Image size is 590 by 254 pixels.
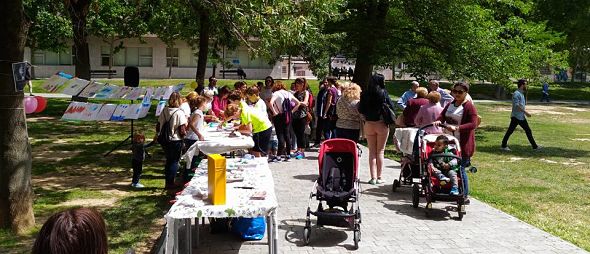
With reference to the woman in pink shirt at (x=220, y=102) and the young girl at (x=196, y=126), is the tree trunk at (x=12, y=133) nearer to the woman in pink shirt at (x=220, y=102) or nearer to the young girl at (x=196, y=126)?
the young girl at (x=196, y=126)

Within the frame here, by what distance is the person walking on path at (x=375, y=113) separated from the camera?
931 centimetres

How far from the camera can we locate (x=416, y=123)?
927 centimetres

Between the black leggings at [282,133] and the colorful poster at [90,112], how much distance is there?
13.7 feet

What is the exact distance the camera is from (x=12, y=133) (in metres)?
6.70

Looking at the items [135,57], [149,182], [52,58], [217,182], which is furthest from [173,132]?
[52,58]

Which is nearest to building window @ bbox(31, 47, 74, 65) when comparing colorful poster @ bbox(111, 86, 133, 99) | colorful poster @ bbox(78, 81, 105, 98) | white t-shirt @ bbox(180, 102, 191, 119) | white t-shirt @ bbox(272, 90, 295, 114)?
colorful poster @ bbox(78, 81, 105, 98)

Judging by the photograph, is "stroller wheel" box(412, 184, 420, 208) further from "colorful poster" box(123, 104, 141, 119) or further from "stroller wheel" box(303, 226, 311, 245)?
"colorful poster" box(123, 104, 141, 119)

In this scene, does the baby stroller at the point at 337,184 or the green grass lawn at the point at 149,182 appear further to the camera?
the green grass lawn at the point at 149,182

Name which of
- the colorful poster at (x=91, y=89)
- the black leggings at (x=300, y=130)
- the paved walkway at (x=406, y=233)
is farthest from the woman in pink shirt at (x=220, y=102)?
the paved walkway at (x=406, y=233)

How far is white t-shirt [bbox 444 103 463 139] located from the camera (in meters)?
8.50

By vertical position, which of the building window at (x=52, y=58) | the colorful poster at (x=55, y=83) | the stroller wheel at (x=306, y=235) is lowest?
the stroller wheel at (x=306, y=235)

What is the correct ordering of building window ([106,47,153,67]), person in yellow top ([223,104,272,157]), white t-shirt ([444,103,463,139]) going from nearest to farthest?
1. white t-shirt ([444,103,463,139])
2. person in yellow top ([223,104,272,157])
3. building window ([106,47,153,67])

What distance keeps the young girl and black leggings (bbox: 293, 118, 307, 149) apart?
3.99 metres

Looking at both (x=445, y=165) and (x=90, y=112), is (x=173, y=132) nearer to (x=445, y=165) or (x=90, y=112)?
(x=445, y=165)
